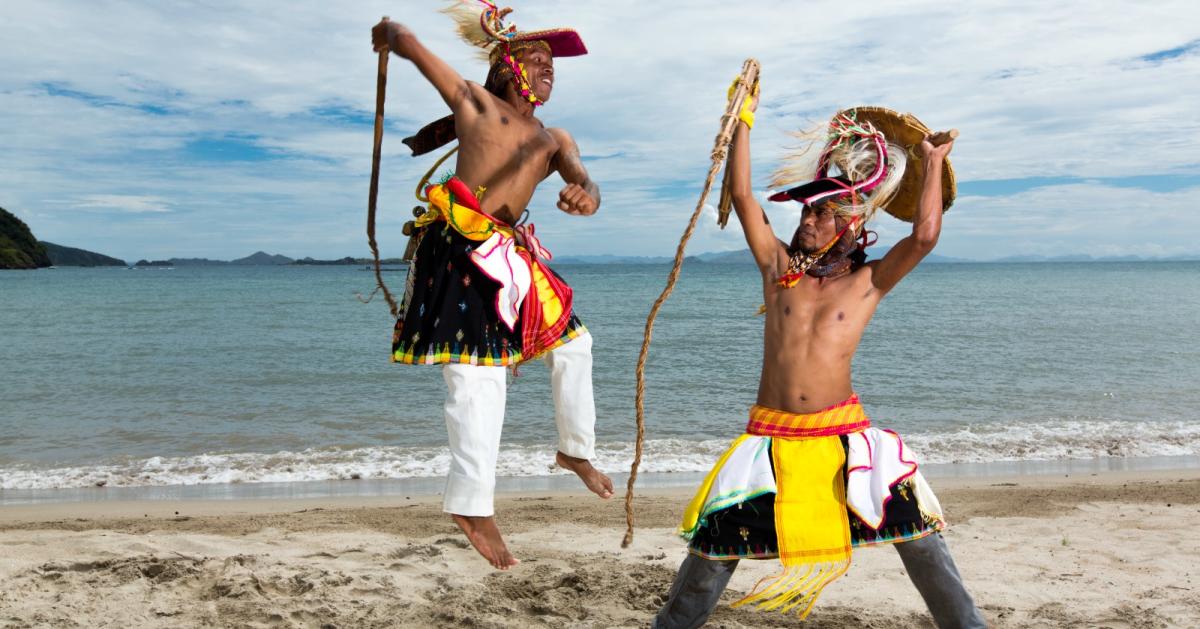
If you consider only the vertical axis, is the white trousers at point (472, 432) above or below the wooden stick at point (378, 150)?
below

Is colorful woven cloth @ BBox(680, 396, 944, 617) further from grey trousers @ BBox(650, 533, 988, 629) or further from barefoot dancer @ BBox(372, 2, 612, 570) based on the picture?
barefoot dancer @ BBox(372, 2, 612, 570)

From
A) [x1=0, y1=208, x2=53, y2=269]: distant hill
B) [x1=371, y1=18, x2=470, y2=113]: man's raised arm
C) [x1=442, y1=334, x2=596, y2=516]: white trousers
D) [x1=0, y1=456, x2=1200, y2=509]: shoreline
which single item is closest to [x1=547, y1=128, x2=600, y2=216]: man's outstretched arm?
[x1=371, y1=18, x2=470, y2=113]: man's raised arm

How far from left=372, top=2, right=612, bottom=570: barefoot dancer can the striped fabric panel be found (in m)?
0.74

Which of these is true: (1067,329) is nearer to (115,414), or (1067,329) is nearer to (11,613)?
(115,414)

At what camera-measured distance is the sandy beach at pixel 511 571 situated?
416 cm

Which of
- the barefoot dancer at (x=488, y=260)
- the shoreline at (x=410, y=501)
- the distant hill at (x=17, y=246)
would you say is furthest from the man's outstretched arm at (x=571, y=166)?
the distant hill at (x=17, y=246)

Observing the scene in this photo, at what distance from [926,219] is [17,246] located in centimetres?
8938

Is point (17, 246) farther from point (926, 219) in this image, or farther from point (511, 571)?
point (926, 219)

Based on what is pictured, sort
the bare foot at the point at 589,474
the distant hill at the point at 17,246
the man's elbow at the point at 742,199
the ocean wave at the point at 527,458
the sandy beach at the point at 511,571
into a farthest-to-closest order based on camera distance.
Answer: the distant hill at the point at 17,246, the ocean wave at the point at 527,458, the sandy beach at the point at 511,571, the bare foot at the point at 589,474, the man's elbow at the point at 742,199

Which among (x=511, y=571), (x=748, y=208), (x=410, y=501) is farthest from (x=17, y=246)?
(x=748, y=208)

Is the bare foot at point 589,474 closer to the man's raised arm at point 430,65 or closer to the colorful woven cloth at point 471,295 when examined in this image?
the colorful woven cloth at point 471,295

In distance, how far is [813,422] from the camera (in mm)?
3055

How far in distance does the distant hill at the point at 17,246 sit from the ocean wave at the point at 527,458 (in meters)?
78.4

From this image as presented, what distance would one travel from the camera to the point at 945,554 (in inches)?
118
